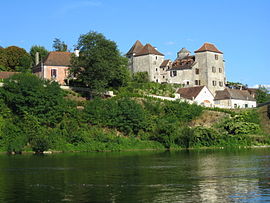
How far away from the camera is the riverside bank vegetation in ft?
196

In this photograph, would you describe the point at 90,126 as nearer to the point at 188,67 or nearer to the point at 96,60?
the point at 96,60

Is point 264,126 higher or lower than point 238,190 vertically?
higher

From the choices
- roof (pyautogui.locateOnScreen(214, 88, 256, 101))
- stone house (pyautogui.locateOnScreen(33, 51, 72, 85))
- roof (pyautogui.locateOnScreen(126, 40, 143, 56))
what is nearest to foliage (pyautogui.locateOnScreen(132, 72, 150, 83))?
roof (pyautogui.locateOnScreen(126, 40, 143, 56))

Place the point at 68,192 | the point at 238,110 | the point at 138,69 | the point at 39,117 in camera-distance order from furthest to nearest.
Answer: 1. the point at 138,69
2. the point at 238,110
3. the point at 39,117
4. the point at 68,192

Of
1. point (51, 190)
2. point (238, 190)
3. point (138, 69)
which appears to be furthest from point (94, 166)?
point (138, 69)

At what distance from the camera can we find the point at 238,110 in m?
81.2

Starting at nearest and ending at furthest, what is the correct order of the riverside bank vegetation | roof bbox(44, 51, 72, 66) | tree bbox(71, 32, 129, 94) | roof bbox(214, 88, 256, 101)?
the riverside bank vegetation → tree bbox(71, 32, 129, 94) → roof bbox(44, 51, 72, 66) → roof bbox(214, 88, 256, 101)

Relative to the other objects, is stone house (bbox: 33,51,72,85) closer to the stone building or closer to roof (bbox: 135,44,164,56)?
the stone building

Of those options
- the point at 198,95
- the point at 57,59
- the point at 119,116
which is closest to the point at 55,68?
the point at 57,59

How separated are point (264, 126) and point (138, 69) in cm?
3537

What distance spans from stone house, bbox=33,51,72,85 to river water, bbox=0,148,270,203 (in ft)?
132

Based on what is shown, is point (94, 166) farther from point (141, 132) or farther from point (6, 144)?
point (141, 132)

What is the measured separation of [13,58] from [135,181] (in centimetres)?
7487

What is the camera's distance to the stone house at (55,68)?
8106 cm
